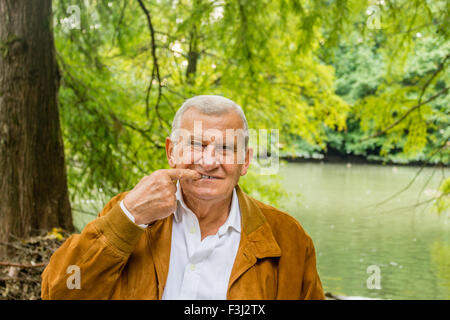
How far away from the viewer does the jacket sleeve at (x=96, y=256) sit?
4.56 ft

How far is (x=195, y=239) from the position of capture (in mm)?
1616

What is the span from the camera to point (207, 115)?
5.15ft

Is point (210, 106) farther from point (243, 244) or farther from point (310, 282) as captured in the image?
point (310, 282)

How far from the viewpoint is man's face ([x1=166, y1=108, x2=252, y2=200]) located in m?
1.57

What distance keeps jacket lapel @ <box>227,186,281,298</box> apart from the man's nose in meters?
0.18

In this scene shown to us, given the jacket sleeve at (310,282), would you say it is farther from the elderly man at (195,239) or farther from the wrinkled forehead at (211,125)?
the wrinkled forehead at (211,125)

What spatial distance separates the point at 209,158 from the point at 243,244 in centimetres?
28

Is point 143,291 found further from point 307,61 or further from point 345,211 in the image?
point 345,211

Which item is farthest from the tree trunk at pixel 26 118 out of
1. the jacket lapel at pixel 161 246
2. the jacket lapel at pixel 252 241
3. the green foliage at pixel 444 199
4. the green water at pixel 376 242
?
the green foliage at pixel 444 199


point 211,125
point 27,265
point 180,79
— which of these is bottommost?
point 27,265

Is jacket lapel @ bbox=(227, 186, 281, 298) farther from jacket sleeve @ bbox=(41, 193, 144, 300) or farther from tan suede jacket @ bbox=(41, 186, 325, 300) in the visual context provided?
jacket sleeve @ bbox=(41, 193, 144, 300)

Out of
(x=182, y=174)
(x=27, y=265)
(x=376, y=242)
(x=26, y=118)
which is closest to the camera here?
(x=182, y=174)

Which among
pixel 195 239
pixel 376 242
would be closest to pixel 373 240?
pixel 376 242

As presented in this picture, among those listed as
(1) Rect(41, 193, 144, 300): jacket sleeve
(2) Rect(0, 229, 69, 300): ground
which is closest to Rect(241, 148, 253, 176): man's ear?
(1) Rect(41, 193, 144, 300): jacket sleeve
